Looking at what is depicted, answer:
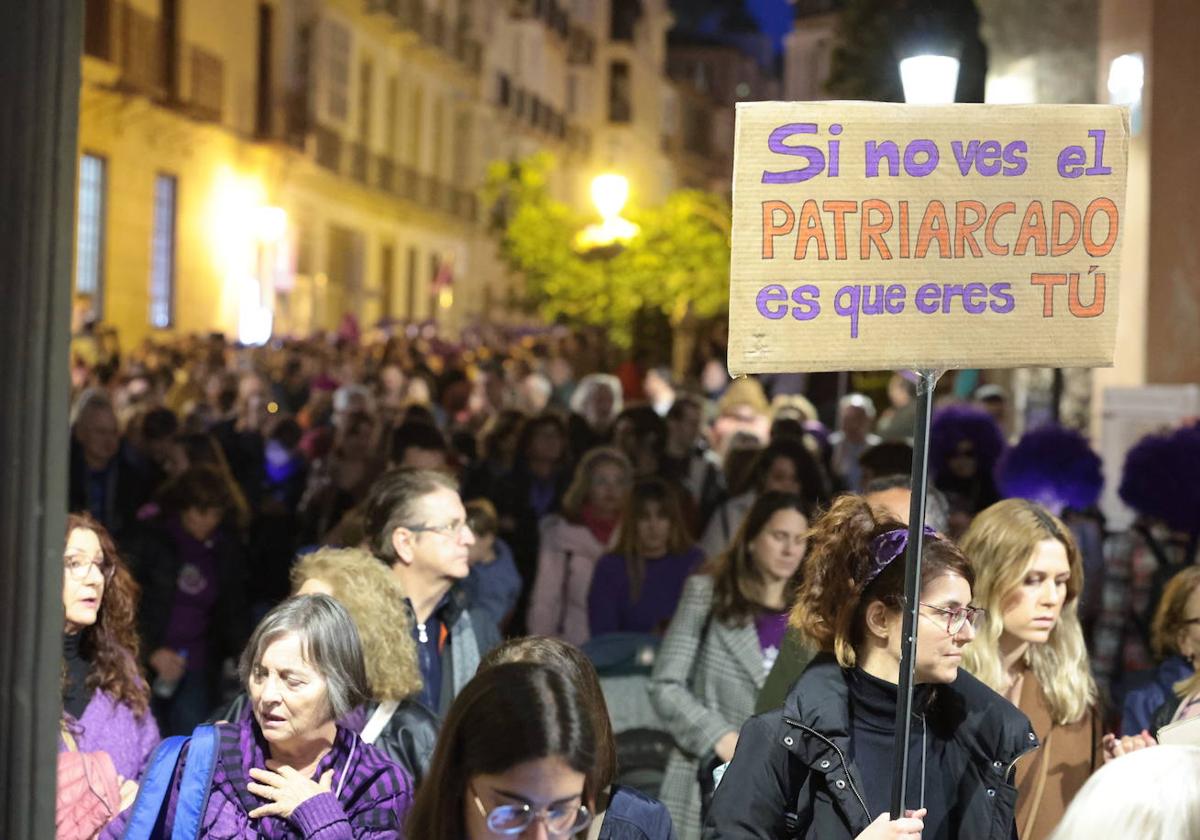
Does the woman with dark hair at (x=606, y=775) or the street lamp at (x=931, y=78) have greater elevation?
the street lamp at (x=931, y=78)

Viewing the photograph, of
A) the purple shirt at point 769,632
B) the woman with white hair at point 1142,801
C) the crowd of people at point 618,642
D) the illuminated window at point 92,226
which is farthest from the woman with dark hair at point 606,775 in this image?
the illuminated window at point 92,226

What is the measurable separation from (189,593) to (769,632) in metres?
3.33

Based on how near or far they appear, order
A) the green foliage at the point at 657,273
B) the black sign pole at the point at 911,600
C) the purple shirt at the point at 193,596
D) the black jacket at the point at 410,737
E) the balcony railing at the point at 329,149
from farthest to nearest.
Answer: the balcony railing at the point at 329,149
the green foliage at the point at 657,273
the purple shirt at the point at 193,596
the black jacket at the point at 410,737
the black sign pole at the point at 911,600

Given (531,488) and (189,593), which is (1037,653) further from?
(531,488)

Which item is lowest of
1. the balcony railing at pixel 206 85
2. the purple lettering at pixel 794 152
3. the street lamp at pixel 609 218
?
the purple lettering at pixel 794 152

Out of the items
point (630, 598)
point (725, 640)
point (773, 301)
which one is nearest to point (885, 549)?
point (773, 301)

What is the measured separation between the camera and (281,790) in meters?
4.31

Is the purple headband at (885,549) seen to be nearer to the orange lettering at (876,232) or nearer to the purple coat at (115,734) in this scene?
the orange lettering at (876,232)

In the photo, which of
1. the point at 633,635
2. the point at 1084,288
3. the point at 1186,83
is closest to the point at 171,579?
the point at 633,635

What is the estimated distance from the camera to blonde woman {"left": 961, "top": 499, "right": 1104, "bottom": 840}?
5.16 m

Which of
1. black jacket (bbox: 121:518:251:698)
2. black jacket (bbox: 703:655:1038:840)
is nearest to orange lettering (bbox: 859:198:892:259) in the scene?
black jacket (bbox: 703:655:1038:840)

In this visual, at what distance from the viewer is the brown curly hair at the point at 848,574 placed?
431cm

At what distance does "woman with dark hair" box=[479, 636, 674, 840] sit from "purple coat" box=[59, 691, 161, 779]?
4.85ft

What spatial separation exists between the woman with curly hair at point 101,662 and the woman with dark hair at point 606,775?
1494mm
